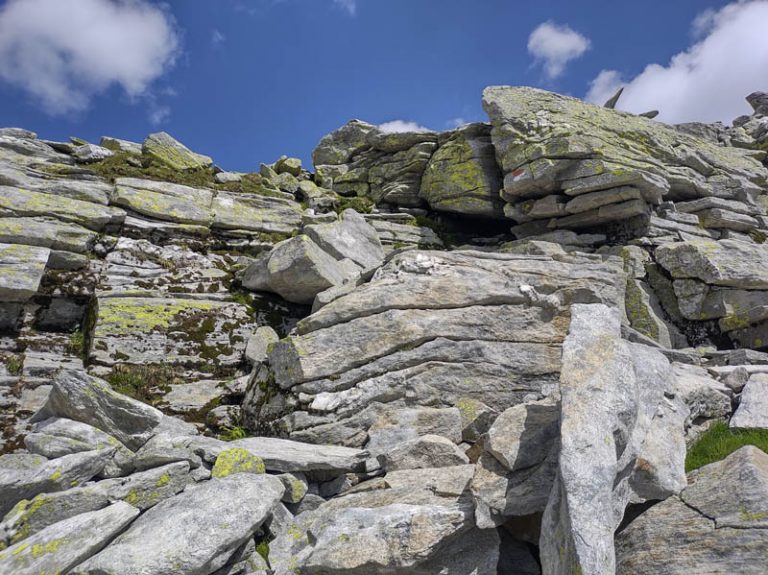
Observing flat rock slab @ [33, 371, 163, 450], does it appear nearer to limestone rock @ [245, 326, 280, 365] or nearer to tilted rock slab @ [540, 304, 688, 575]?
limestone rock @ [245, 326, 280, 365]

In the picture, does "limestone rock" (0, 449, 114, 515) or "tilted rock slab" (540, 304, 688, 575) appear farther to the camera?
"limestone rock" (0, 449, 114, 515)

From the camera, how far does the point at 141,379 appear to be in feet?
51.8

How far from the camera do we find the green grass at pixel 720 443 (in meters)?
9.54

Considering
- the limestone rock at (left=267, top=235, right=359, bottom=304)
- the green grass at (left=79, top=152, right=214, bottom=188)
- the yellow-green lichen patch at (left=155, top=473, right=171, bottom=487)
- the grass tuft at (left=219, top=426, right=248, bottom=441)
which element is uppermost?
the green grass at (left=79, top=152, right=214, bottom=188)

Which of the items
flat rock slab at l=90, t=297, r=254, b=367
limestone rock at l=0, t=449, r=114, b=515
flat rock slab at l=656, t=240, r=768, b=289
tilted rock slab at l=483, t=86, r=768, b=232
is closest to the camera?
limestone rock at l=0, t=449, r=114, b=515

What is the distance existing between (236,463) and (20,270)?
44.6 feet

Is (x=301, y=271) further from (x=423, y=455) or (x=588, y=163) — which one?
(x=588, y=163)

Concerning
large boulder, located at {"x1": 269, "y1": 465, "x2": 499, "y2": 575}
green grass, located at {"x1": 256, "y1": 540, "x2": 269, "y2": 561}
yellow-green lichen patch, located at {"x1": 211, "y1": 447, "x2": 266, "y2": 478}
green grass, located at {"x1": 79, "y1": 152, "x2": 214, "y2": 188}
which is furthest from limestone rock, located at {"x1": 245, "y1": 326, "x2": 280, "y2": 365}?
green grass, located at {"x1": 79, "y1": 152, "x2": 214, "y2": 188}

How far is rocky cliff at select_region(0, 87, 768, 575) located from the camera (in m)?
7.44

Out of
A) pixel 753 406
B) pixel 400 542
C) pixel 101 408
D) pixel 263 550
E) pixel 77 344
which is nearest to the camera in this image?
pixel 400 542

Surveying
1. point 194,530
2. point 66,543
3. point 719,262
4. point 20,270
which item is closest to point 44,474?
point 66,543

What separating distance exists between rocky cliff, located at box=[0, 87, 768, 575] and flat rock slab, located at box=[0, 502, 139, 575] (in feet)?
0.12

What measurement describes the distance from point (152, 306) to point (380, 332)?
9.33m

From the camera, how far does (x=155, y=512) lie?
8.35 meters
